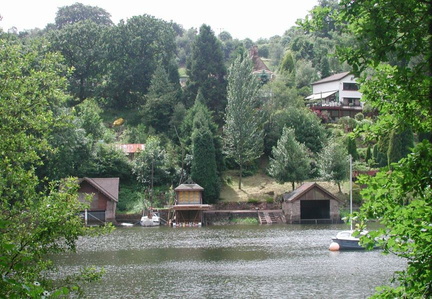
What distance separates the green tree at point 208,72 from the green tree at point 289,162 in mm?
17398

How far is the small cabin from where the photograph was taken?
5481 cm

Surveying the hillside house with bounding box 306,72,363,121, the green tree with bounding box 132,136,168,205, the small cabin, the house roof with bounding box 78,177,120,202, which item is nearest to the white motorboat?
the small cabin

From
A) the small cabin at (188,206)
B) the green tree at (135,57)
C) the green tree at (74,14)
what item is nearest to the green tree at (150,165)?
the small cabin at (188,206)

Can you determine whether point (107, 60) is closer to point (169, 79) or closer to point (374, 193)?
point (169, 79)

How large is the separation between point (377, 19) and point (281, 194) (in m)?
52.8

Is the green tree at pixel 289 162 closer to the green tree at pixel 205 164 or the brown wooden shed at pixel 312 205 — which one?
the brown wooden shed at pixel 312 205

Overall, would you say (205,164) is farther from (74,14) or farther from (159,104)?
(74,14)

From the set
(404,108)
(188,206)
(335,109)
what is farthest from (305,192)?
(404,108)

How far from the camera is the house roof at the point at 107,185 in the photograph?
53938 mm

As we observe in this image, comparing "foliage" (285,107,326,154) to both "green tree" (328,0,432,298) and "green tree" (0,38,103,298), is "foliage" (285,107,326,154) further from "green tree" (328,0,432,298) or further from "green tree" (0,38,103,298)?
"green tree" (328,0,432,298)

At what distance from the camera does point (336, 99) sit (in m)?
81.6

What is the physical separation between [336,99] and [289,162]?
26928 mm

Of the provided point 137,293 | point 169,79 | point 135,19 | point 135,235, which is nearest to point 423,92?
point 137,293

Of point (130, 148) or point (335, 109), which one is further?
point (335, 109)
